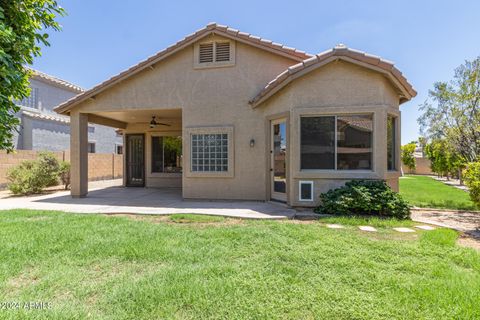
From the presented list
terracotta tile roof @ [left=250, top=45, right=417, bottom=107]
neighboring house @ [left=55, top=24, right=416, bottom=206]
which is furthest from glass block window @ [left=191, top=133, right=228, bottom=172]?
terracotta tile roof @ [left=250, top=45, right=417, bottom=107]

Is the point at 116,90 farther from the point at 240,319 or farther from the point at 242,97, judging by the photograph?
the point at 240,319

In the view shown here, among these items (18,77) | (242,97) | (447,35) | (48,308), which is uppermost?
(447,35)

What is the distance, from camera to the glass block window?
418 inches

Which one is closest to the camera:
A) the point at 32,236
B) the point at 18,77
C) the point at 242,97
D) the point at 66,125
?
the point at 18,77

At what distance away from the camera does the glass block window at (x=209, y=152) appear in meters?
10.6

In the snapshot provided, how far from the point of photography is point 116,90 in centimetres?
1134

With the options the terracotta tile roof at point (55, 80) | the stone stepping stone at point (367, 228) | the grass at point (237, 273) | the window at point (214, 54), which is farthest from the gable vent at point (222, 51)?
the terracotta tile roof at point (55, 80)

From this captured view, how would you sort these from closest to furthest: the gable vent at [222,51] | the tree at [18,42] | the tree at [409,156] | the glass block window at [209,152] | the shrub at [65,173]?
the tree at [18,42], the gable vent at [222,51], the glass block window at [209,152], the shrub at [65,173], the tree at [409,156]

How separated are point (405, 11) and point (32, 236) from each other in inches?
563

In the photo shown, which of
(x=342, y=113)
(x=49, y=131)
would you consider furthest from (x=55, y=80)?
(x=342, y=113)

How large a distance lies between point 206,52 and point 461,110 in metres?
10.9

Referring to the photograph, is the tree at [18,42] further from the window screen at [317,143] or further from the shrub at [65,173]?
the shrub at [65,173]

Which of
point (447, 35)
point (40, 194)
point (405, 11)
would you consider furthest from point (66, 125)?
point (447, 35)

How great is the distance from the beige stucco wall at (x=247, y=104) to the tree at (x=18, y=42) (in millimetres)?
6776
